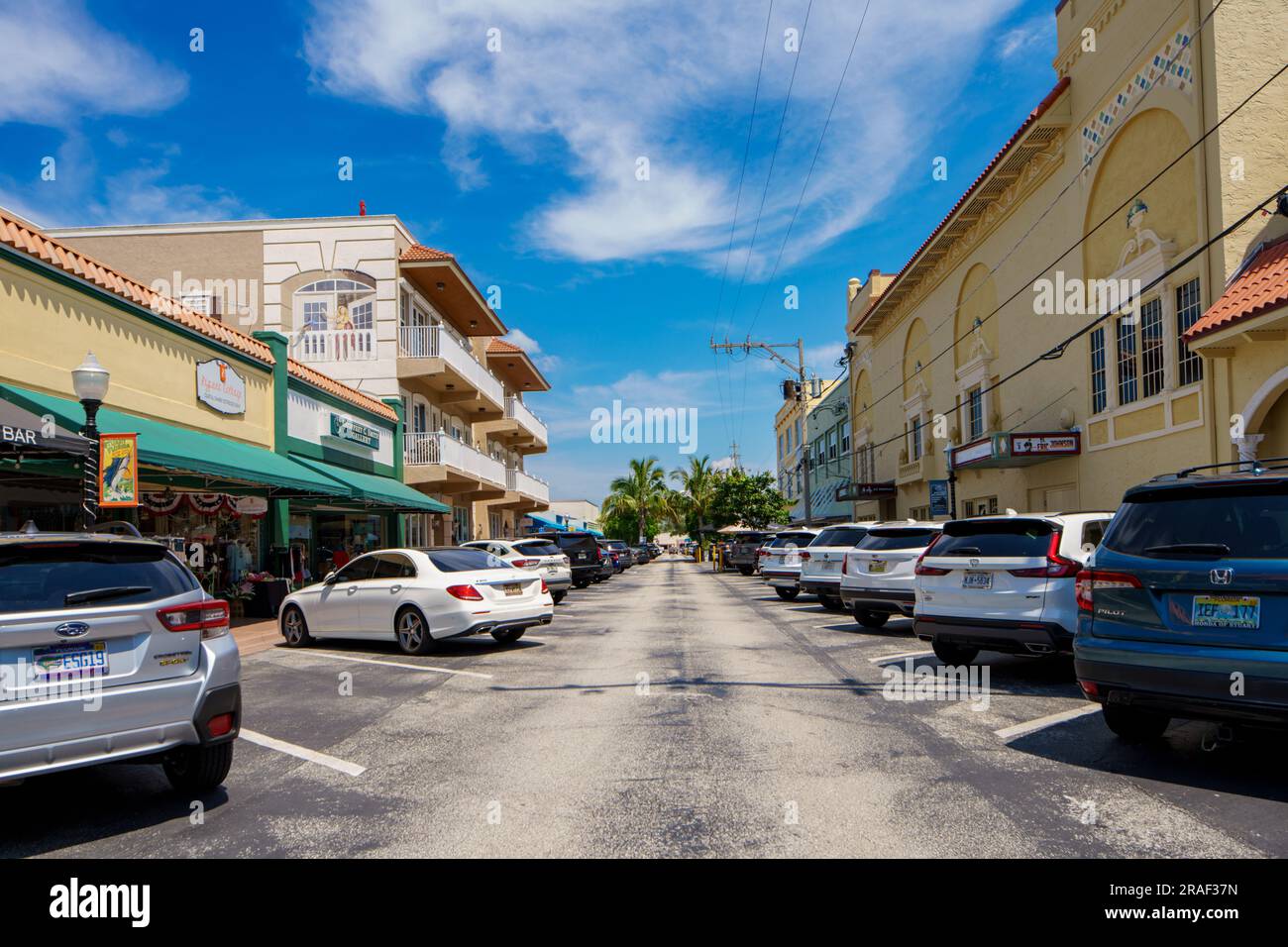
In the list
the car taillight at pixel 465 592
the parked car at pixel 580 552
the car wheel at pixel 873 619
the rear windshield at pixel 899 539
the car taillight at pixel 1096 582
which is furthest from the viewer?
the parked car at pixel 580 552

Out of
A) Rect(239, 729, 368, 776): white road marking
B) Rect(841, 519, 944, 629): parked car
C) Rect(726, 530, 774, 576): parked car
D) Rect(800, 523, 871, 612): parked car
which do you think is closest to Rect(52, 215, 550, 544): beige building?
Rect(800, 523, 871, 612): parked car

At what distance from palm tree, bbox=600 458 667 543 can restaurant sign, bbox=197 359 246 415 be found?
59.1 metres

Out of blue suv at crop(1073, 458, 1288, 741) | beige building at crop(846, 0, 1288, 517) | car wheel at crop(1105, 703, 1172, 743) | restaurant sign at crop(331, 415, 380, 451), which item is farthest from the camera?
restaurant sign at crop(331, 415, 380, 451)

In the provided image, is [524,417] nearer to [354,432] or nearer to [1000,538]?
[354,432]

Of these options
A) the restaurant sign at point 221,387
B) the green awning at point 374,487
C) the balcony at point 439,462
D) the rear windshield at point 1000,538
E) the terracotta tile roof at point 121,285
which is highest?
the terracotta tile roof at point 121,285

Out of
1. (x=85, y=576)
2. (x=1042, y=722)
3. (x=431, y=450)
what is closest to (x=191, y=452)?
(x=85, y=576)

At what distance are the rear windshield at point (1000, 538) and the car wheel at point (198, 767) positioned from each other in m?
6.98

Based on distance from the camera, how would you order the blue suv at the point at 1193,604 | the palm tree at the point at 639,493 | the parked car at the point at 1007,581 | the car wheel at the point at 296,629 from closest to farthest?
the blue suv at the point at 1193,604
the parked car at the point at 1007,581
the car wheel at the point at 296,629
the palm tree at the point at 639,493

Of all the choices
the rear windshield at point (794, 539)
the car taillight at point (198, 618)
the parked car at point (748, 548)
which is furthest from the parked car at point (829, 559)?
the parked car at point (748, 548)

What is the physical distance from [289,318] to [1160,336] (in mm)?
23384

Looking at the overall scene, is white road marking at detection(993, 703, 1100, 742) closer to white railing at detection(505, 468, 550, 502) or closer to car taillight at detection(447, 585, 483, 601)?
car taillight at detection(447, 585, 483, 601)

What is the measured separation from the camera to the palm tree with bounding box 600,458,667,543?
77250 millimetres

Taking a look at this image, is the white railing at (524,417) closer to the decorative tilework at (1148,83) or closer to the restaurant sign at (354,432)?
the restaurant sign at (354,432)

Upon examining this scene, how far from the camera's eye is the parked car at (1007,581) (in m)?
8.59
